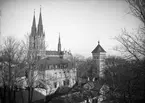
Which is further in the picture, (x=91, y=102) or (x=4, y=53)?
(x=91, y=102)

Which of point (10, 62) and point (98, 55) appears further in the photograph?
point (98, 55)

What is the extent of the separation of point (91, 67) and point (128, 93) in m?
28.7

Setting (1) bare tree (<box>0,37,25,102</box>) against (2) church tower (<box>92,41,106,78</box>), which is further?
(2) church tower (<box>92,41,106,78</box>)

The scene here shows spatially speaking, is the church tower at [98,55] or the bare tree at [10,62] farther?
the church tower at [98,55]

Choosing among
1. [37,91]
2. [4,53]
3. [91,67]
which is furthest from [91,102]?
[91,67]

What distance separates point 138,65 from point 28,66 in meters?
9.55

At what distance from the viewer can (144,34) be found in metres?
4.59

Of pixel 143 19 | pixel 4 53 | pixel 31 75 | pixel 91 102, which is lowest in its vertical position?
pixel 91 102

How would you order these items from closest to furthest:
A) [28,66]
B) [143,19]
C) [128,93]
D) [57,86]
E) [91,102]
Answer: [143,19] → [128,93] → [28,66] → [91,102] → [57,86]

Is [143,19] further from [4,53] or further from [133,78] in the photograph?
[4,53]

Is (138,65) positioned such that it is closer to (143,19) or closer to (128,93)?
(128,93)

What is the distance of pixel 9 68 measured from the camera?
848 cm

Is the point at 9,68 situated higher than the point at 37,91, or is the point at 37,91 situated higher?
the point at 9,68

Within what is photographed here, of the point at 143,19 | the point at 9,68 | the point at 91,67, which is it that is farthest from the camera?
the point at 91,67
